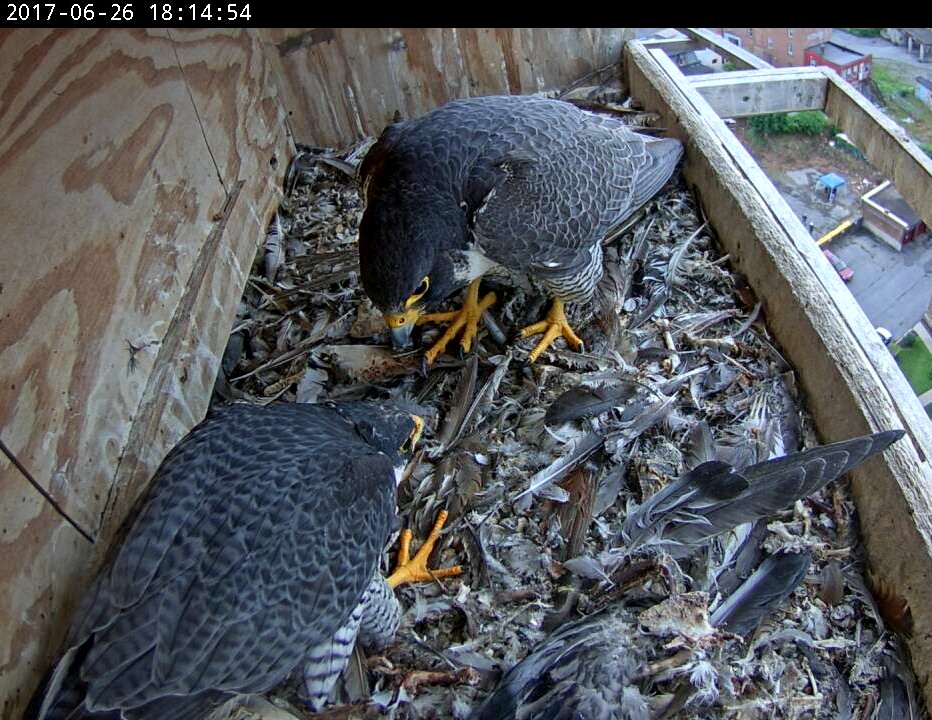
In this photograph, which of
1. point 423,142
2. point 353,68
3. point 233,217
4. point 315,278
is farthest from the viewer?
point 353,68

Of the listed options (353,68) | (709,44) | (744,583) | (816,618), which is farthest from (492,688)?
(709,44)

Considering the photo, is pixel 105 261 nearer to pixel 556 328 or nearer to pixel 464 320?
pixel 464 320

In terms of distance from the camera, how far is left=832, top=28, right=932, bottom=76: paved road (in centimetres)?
224

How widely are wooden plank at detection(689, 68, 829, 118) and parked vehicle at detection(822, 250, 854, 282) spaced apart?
1049mm

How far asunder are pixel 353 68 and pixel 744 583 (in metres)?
2.83

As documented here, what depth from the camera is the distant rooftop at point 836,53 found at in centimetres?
263

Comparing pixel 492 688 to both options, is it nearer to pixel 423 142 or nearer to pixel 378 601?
pixel 378 601

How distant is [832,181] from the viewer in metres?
2.70

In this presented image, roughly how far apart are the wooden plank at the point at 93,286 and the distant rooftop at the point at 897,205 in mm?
2399

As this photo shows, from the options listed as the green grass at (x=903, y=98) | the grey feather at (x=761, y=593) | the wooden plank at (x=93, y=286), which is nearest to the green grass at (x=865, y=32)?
the green grass at (x=903, y=98)

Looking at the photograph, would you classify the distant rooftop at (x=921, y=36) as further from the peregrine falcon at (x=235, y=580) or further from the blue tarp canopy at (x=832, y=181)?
the peregrine falcon at (x=235, y=580)

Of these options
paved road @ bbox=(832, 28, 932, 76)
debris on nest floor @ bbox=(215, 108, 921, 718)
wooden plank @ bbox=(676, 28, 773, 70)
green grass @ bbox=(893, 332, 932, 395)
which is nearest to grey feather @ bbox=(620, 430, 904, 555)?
debris on nest floor @ bbox=(215, 108, 921, 718)

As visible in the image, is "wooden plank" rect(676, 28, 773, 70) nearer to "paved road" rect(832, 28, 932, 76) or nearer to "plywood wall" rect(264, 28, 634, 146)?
"plywood wall" rect(264, 28, 634, 146)

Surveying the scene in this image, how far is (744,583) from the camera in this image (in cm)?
206
